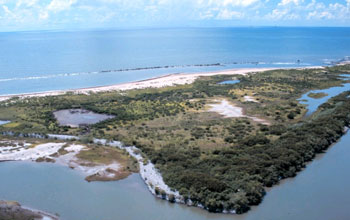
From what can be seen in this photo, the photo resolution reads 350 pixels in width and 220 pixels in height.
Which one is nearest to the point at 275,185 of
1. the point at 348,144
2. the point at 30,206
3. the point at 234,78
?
the point at 348,144

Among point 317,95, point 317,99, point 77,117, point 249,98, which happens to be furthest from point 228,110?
point 77,117

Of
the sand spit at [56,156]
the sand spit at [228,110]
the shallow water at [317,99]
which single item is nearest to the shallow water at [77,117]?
the sand spit at [56,156]

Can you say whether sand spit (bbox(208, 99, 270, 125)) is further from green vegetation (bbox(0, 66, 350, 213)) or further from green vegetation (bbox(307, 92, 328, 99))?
green vegetation (bbox(307, 92, 328, 99))

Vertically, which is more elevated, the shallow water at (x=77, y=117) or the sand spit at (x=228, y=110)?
the shallow water at (x=77, y=117)

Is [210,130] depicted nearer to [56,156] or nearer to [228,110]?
[228,110]

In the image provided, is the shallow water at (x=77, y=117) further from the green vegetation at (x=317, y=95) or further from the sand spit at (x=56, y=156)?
the green vegetation at (x=317, y=95)

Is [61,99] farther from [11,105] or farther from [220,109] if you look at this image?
[220,109]

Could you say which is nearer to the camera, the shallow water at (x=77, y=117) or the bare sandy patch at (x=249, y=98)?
the shallow water at (x=77, y=117)
